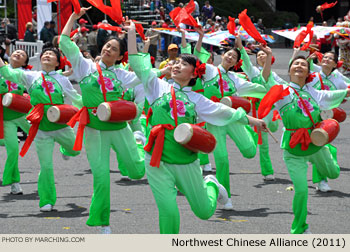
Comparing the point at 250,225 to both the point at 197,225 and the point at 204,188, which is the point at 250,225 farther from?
the point at 204,188

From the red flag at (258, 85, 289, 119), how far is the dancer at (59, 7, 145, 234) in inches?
56.3

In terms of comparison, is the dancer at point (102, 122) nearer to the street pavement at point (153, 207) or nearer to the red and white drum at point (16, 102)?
the street pavement at point (153, 207)

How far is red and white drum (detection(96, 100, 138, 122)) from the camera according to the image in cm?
666

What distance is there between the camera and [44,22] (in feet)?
67.7

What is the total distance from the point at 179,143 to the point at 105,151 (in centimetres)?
143

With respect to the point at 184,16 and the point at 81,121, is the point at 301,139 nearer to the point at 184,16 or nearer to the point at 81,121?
the point at 184,16

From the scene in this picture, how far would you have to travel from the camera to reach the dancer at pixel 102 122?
674 cm

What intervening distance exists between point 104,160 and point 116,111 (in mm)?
510

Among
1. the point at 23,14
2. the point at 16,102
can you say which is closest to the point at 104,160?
the point at 16,102

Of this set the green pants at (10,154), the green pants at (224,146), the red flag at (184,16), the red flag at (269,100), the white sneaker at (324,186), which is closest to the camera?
the red flag at (269,100)

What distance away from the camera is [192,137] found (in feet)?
18.2

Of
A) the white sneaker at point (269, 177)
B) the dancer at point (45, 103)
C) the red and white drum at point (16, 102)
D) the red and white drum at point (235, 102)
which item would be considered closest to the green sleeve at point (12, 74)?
the dancer at point (45, 103)

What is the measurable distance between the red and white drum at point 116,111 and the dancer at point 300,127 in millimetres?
1437

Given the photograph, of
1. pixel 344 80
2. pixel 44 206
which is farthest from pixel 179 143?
pixel 344 80
